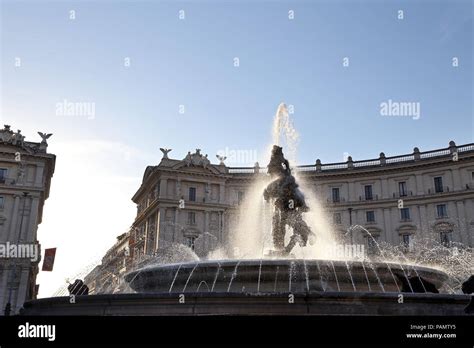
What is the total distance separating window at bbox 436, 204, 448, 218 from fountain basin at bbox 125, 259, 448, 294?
133 ft

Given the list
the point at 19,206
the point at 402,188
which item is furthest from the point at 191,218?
the point at 402,188

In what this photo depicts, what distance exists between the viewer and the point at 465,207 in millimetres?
46750

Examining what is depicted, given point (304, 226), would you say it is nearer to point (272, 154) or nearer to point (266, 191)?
point (266, 191)

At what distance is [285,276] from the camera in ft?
33.5

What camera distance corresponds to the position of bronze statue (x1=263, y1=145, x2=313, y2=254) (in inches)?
569

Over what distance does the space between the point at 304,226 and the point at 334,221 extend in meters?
40.1

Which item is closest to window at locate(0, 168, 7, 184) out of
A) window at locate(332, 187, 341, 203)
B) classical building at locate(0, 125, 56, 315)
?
classical building at locate(0, 125, 56, 315)

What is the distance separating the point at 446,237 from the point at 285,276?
138 feet

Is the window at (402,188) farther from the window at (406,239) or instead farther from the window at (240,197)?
the window at (240,197)

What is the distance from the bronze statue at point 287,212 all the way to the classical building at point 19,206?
109 ft

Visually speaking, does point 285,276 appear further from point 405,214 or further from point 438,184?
point 438,184

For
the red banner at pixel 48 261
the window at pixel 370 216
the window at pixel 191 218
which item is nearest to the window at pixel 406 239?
the window at pixel 370 216
